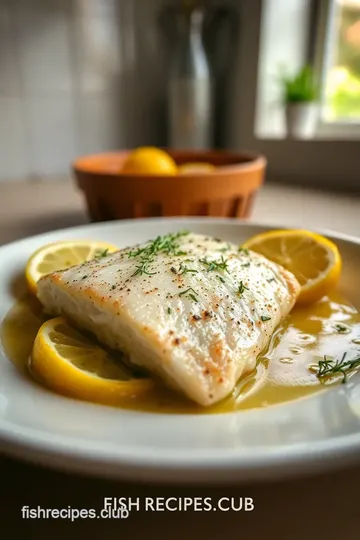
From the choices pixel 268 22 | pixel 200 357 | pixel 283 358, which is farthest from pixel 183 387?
pixel 268 22

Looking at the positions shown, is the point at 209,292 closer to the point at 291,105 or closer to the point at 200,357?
the point at 200,357

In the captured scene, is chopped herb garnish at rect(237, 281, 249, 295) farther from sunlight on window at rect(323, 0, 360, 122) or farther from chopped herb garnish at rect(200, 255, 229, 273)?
sunlight on window at rect(323, 0, 360, 122)

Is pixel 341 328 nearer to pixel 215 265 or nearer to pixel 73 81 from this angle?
pixel 215 265

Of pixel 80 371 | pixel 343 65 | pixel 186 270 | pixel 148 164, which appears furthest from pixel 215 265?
pixel 343 65

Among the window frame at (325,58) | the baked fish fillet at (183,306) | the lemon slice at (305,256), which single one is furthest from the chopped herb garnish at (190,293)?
the window frame at (325,58)

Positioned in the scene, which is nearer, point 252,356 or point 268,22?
point 252,356

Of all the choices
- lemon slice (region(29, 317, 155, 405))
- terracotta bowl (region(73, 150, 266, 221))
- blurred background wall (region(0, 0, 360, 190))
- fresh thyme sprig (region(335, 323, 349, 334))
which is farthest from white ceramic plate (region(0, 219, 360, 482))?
blurred background wall (region(0, 0, 360, 190))
